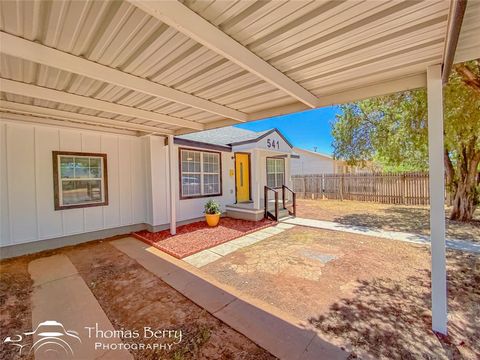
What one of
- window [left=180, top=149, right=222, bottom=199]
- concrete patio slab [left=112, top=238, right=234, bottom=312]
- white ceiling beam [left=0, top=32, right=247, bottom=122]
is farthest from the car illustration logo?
window [left=180, top=149, right=222, bottom=199]

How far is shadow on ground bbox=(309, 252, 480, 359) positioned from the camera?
2225 millimetres

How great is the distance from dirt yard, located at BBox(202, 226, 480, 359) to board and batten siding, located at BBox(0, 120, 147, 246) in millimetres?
4038

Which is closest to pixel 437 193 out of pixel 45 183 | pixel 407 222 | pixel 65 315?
pixel 65 315

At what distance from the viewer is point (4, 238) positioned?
4.82 meters

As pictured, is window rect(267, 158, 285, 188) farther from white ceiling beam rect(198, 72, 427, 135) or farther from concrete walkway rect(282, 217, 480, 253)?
white ceiling beam rect(198, 72, 427, 135)

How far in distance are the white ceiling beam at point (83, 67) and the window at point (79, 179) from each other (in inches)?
162

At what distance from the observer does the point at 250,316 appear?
2.79 metres

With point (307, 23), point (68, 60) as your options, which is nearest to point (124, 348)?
point (68, 60)

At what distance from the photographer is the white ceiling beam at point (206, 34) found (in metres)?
1.62

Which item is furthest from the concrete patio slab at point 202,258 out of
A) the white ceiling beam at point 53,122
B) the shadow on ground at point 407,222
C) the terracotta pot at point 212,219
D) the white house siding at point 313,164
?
the white house siding at point 313,164

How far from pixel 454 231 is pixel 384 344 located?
621 cm

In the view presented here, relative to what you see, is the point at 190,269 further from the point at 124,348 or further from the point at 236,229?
the point at 236,229

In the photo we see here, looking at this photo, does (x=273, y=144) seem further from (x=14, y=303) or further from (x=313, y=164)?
(x=313, y=164)

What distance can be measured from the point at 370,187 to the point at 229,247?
11.0 m
